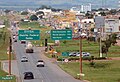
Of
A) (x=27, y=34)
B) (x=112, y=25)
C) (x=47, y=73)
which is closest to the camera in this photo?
→ (x=27, y=34)

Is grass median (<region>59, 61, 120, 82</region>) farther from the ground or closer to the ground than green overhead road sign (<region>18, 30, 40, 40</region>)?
closer to the ground

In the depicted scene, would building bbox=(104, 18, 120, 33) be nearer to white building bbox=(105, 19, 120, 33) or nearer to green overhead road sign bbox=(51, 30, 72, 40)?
white building bbox=(105, 19, 120, 33)

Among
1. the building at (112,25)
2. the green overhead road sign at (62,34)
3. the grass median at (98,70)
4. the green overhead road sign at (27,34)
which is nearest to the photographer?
the grass median at (98,70)

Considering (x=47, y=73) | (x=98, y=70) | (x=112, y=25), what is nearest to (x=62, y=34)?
(x=47, y=73)

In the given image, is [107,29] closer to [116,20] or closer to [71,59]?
[116,20]

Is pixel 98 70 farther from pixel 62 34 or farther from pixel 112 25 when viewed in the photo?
pixel 112 25

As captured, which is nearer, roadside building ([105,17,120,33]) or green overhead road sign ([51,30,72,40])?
green overhead road sign ([51,30,72,40])

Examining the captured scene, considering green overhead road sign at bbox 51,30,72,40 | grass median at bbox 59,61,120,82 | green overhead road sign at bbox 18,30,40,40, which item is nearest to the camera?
grass median at bbox 59,61,120,82

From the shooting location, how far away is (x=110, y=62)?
77062mm

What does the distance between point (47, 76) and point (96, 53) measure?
38022 mm

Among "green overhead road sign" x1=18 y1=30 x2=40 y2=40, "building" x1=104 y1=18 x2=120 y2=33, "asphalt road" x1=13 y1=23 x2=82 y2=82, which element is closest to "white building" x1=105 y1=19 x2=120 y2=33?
"building" x1=104 y1=18 x2=120 y2=33

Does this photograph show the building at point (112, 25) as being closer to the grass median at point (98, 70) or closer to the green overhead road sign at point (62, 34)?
the grass median at point (98, 70)

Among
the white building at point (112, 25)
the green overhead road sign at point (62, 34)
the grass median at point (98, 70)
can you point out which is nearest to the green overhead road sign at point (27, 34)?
the green overhead road sign at point (62, 34)

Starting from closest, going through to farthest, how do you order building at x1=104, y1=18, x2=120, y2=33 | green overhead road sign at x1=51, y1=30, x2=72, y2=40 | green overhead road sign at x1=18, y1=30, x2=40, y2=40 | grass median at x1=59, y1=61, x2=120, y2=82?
grass median at x1=59, y1=61, x2=120, y2=82
green overhead road sign at x1=18, y1=30, x2=40, y2=40
green overhead road sign at x1=51, y1=30, x2=72, y2=40
building at x1=104, y1=18, x2=120, y2=33
